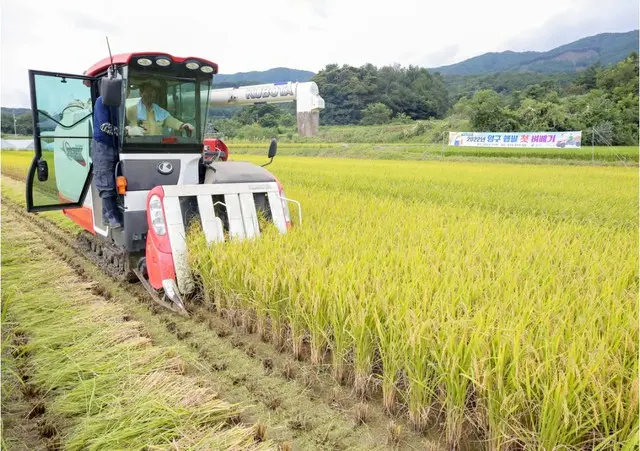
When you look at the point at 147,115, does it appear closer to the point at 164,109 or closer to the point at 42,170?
the point at 164,109

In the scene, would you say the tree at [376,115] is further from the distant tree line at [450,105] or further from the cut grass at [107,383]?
the cut grass at [107,383]

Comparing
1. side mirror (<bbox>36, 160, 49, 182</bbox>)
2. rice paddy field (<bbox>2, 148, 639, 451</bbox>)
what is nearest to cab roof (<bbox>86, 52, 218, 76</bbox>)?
side mirror (<bbox>36, 160, 49, 182</bbox>)

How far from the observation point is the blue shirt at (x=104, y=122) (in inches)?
166

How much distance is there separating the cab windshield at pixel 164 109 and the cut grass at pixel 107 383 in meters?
1.61

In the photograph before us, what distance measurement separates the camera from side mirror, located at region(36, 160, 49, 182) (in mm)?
4695

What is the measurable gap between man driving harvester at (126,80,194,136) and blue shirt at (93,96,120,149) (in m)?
0.15

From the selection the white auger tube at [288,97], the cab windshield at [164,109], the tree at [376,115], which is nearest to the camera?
the cab windshield at [164,109]

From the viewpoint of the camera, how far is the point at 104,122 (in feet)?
13.9

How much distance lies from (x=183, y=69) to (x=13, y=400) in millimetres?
3140

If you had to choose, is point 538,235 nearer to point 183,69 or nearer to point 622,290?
point 622,290

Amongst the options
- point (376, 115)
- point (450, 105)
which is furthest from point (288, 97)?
point (450, 105)

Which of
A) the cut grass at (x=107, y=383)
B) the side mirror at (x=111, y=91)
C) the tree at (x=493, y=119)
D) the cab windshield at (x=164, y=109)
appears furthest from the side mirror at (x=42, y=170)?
the tree at (x=493, y=119)

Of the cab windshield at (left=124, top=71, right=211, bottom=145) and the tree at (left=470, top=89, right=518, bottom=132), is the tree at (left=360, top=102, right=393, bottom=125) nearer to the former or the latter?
the tree at (left=470, top=89, right=518, bottom=132)

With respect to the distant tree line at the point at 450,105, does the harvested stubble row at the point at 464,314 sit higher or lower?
lower
